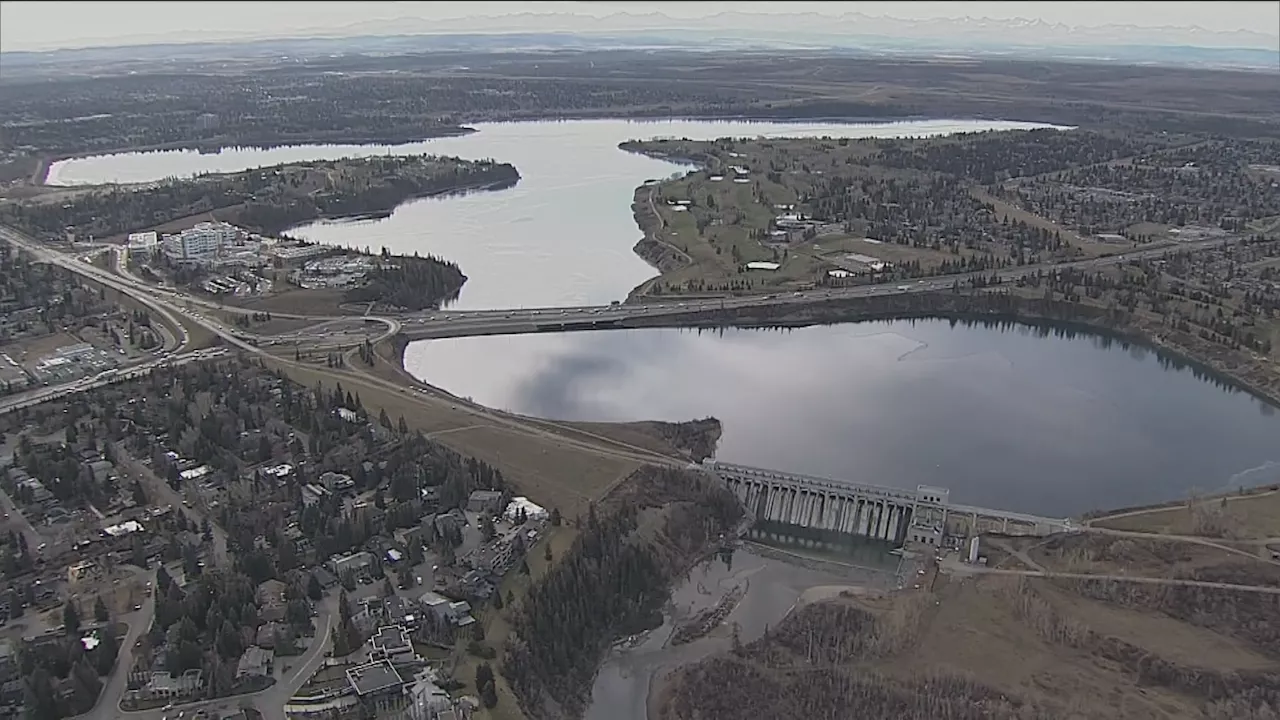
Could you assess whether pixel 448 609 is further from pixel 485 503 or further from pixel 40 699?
pixel 40 699

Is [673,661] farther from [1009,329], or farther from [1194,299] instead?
[1194,299]

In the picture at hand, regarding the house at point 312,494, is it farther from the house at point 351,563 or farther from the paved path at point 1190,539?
the paved path at point 1190,539

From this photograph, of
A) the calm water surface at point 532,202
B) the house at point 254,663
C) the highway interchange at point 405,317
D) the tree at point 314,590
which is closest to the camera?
the house at point 254,663

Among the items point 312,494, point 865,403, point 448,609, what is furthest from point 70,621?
point 865,403

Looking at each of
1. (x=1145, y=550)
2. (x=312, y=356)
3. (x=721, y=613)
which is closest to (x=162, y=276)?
(x=312, y=356)

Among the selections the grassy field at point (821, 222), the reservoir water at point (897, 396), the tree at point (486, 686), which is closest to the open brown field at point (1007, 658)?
the tree at point (486, 686)

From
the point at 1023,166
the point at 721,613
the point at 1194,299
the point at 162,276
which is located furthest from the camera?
the point at 1023,166
